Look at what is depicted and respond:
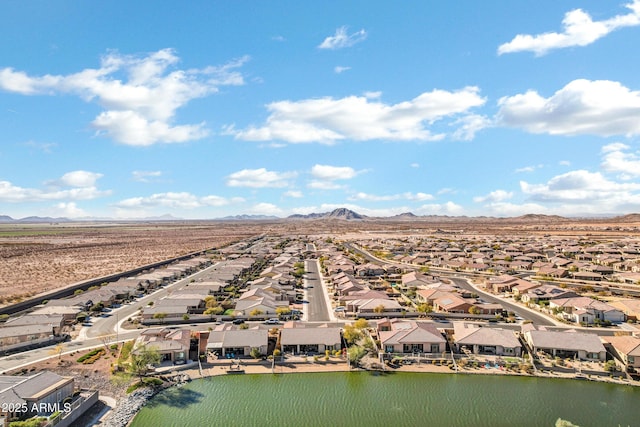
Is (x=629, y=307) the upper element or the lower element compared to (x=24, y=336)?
upper

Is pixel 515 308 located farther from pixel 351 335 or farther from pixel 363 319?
pixel 351 335

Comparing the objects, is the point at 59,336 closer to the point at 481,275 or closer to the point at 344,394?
the point at 344,394

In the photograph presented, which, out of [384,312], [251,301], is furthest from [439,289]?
[251,301]

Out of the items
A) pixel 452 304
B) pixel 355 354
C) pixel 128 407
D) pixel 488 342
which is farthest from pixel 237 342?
pixel 452 304

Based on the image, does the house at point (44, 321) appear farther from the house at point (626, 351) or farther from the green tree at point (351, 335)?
the house at point (626, 351)

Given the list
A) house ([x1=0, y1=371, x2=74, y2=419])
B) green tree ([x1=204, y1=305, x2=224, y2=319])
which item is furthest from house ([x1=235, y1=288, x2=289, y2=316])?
house ([x1=0, y1=371, x2=74, y2=419])

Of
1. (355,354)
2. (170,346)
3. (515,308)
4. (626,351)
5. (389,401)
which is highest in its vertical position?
(170,346)
